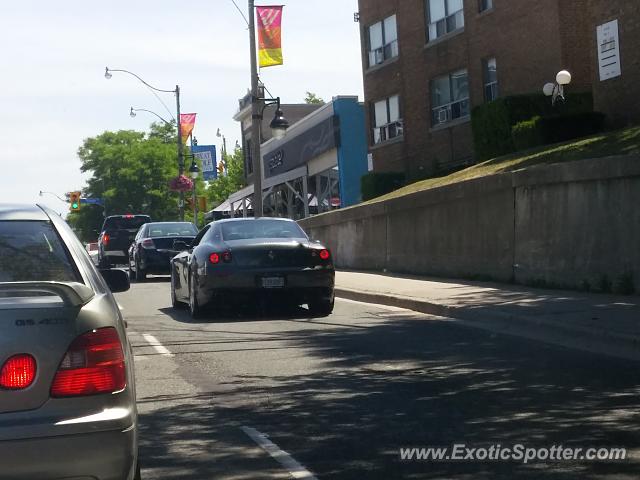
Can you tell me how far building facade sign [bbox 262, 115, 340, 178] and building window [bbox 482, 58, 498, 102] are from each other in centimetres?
1212

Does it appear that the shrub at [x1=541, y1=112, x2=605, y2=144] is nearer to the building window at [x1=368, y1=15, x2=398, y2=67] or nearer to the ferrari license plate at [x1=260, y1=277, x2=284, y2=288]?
the ferrari license plate at [x1=260, y1=277, x2=284, y2=288]

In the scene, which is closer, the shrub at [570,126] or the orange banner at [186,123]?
the shrub at [570,126]

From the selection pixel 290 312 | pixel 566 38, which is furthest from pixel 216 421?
pixel 566 38

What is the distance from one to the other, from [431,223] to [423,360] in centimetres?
1147

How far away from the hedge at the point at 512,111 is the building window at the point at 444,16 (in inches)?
231

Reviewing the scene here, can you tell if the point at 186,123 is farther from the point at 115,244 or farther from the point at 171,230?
the point at 171,230

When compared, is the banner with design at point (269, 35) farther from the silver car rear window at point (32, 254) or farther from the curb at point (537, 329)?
the silver car rear window at point (32, 254)

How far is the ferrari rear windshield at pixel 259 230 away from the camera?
599 inches

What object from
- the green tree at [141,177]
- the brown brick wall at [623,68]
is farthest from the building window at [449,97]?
the green tree at [141,177]

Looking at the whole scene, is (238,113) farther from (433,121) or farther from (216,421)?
(216,421)

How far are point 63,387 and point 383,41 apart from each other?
35332 millimetres

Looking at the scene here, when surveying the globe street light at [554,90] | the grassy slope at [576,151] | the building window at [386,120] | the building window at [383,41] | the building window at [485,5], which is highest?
the building window at [383,41]

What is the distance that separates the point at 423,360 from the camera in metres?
10.3

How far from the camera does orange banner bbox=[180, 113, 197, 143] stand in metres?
50.7
